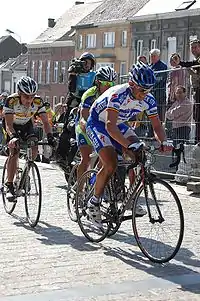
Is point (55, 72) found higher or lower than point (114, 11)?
lower

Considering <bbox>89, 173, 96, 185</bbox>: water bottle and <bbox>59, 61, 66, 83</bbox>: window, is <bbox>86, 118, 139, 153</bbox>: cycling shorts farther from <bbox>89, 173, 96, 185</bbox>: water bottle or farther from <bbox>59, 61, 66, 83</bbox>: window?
<bbox>59, 61, 66, 83</bbox>: window

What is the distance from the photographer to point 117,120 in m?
7.86

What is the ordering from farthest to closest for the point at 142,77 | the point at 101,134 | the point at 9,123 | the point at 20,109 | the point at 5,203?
the point at 5,203 → the point at 20,109 → the point at 9,123 → the point at 101,134 → the point at 142,77

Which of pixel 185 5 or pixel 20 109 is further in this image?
pixel 185 5

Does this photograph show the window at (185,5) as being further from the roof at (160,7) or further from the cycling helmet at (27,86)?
the cycling helmet at (27,86)

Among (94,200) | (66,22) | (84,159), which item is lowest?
(94,200)

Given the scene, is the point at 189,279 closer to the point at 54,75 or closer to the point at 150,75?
the point at 150,75

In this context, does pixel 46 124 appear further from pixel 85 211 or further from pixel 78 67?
pixel 78 67

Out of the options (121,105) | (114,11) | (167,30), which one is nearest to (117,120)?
(121,105)

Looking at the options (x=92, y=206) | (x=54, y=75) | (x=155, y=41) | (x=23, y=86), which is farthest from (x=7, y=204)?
(x=54, y=75)

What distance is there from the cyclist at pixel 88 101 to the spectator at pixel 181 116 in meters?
4.09

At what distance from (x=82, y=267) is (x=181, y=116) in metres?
6.98

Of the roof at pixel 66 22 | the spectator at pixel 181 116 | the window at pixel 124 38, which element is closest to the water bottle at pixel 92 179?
the spectator at pixel 181 116

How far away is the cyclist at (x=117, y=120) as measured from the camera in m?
7.48
